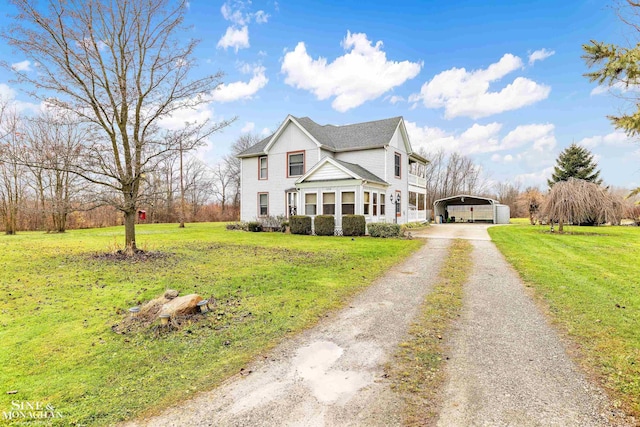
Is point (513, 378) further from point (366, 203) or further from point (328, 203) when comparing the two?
point (328, 203)

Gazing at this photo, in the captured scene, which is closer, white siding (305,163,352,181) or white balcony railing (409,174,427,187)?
white siding (305,163,352,181)

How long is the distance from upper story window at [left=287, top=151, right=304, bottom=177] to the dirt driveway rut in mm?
16860

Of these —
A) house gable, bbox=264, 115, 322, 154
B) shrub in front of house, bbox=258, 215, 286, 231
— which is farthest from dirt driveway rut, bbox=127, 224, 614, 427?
house gable, bbox=264, 115, 322, 154

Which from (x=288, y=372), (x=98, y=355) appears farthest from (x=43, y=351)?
(x=288, y=372)

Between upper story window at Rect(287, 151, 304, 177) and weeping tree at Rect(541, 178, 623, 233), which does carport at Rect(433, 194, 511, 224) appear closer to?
weeping tree at Rect(541, 178, 623, 233)

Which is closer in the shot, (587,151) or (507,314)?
(507,314)

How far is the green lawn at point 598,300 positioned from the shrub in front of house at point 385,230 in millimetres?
5274

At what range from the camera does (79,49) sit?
392 inches

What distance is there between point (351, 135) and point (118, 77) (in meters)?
15.3

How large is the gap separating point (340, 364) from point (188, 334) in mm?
2356

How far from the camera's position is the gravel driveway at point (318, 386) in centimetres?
264

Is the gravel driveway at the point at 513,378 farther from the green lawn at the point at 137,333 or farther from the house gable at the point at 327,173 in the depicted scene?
the house gable at the point at 327,173

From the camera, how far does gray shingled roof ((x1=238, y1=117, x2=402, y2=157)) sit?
21062mm

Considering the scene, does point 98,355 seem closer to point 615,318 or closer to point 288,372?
point 288,372
